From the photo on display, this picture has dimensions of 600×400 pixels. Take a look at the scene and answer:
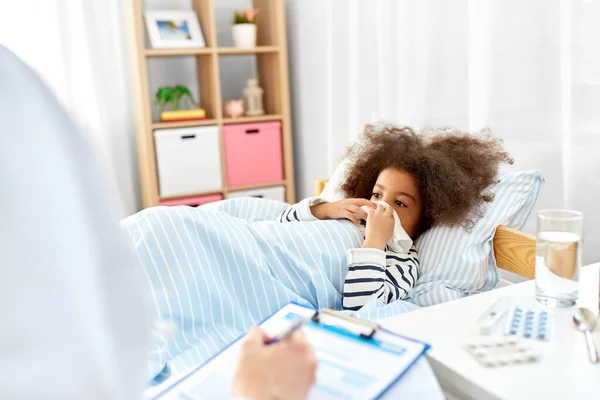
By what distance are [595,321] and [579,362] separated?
11 centimetres

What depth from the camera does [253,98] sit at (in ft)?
10.2

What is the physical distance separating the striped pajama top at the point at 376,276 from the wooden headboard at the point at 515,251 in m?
0.20

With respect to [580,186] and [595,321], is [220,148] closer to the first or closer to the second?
[580,186]

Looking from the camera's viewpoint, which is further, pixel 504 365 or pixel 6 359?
pixel 504 365

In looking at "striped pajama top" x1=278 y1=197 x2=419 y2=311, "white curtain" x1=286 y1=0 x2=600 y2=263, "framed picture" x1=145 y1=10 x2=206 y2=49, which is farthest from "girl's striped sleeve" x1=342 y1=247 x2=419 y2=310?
"framed picture" x1=145 y1=10 x2=206 y2=49

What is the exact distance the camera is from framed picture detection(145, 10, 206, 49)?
2850mm

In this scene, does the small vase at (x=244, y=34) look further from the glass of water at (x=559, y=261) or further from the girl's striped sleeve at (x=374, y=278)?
the glass of water at (x=559, y=261)

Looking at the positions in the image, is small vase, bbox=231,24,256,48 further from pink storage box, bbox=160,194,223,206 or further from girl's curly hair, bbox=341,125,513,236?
girl's curly hair, bbox=341,125,513,236

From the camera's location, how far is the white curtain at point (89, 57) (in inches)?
106

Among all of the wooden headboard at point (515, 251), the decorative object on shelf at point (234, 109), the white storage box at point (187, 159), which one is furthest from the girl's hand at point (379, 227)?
the decorative object on shelf at point (234, 109)

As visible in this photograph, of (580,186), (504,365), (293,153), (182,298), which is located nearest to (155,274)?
(182,298)

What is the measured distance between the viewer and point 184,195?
2.90 meters

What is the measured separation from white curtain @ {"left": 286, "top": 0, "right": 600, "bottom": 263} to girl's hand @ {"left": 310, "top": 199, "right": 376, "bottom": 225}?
58 centimetres

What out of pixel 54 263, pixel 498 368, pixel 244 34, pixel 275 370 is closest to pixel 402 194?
pixel 498 368
